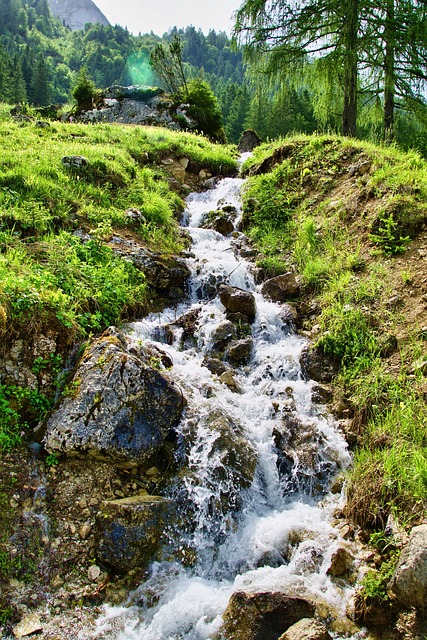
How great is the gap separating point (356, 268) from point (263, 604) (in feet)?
19.9

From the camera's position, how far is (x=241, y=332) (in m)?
7.66

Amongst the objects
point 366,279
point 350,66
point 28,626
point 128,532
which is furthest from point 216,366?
point 350,66

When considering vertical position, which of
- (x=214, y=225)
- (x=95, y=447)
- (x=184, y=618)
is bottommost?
(x=184, y=618)

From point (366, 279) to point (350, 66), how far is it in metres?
8.06

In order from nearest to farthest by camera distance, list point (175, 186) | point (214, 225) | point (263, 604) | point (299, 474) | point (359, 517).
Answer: point (263, 604) < point (359, 517) < point (299, 474) < point (214, 225) < point (175, 186)

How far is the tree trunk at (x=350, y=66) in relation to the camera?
36.8ft

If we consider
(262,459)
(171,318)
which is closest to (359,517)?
(262,459)

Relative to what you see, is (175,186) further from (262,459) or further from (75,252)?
(262,459)

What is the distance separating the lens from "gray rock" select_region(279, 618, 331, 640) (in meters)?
3.24

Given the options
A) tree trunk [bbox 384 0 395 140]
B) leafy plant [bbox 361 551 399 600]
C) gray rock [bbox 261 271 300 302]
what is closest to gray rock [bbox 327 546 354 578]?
leafy plant [bbox 361 551 399 600]

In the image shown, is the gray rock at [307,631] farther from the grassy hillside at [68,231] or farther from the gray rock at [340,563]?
the grassy hillside at [68,231]

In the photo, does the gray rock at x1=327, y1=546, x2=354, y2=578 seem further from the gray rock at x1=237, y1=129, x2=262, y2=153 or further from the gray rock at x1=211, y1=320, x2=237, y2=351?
the gray rock at x1=237, y1=129, x2=262, y2=153

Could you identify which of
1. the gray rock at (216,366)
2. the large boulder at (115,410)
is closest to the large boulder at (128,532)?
the large boulder at (115,410)

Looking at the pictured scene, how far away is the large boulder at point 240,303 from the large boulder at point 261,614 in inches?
194
